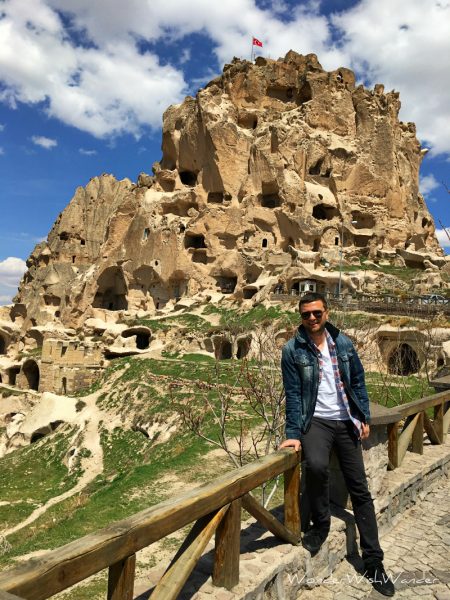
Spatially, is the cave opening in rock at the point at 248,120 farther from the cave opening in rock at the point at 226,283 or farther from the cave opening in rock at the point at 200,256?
the cave opening in rock at the point at 226,283

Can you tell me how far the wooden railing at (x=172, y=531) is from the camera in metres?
2.13

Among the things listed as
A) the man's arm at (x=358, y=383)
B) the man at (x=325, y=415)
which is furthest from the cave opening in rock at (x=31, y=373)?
the man's arm at (x=358, y=383)

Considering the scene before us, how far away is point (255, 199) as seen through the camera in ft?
157

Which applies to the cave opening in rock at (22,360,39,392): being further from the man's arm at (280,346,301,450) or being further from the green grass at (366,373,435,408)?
the man's arm at (280,346,301,450)

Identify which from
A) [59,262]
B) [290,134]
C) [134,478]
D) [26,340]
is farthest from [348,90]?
[134,478]

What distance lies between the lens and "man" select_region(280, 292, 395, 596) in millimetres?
3830

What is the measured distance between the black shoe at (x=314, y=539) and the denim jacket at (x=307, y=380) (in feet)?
2.69

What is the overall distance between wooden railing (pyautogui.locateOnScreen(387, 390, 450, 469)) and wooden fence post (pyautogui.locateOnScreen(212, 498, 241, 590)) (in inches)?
92.9

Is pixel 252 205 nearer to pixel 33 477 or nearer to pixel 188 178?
pixel 188 178

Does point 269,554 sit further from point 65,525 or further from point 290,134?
point 290,134

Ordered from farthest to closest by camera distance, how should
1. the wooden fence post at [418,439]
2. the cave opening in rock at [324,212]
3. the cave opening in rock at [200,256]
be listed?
1. the cave opening in rock at [324,212]
2. the cave opening in rock at [200,256]
3. the wooden fence post at [418,439]

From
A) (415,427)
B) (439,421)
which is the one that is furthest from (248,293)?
(415,427)

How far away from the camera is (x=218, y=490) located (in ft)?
10.1

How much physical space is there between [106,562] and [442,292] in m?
35.7
